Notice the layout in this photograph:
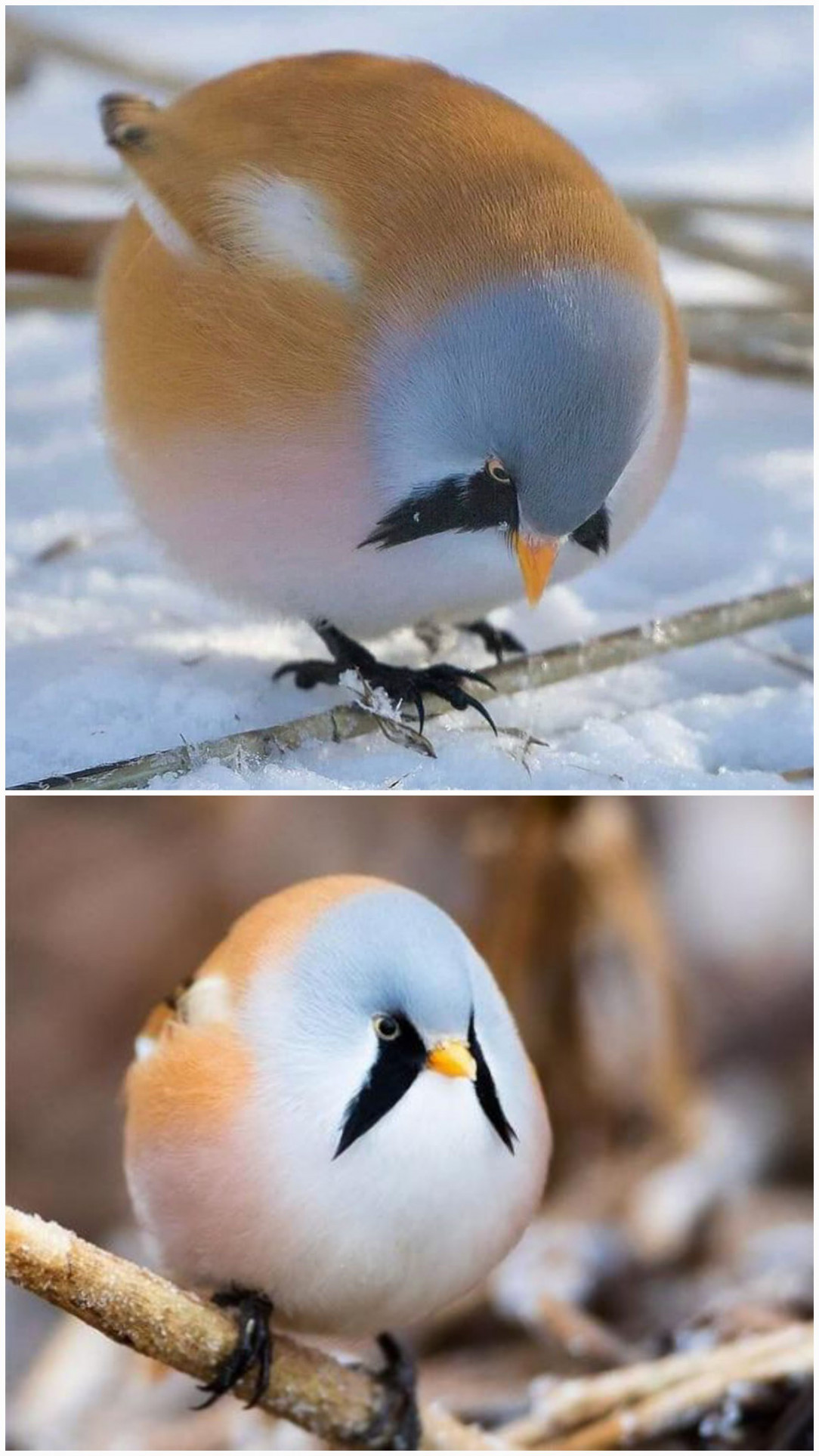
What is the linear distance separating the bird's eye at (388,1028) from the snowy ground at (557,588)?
257 millimetres

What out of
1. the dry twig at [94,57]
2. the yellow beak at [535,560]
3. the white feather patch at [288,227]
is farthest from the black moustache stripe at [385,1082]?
the dry twig at [94,57]

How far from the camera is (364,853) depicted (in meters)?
2.32

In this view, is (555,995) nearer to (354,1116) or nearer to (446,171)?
(354,1116)

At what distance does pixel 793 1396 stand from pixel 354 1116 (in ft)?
2.06

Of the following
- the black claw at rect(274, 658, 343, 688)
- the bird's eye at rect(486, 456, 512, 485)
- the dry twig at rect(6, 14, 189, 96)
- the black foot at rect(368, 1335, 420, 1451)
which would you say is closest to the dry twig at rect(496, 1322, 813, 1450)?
the black foot at rect(368, 1335, 420, 1451)

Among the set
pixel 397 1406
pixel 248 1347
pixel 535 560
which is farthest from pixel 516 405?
pixel 397 1406

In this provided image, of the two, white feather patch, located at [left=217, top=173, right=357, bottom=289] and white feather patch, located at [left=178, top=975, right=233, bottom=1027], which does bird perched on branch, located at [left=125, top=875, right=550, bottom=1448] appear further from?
white feather patch, located at [left=217, top=173, right=357, bottom=289]

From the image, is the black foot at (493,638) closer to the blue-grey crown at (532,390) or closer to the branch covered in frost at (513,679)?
the branch covered in frost at (513,679)

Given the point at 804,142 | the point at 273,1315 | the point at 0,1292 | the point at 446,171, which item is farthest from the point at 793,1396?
the point at 804,142

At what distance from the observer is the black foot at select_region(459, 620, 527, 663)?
1.80 metres

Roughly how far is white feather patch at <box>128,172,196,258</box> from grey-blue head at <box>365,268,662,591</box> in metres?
0.26

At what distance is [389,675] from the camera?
1677 millimetres

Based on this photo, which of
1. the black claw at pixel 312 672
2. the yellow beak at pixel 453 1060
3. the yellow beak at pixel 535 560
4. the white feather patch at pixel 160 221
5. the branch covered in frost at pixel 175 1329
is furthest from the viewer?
the black claw at pixel 312 672

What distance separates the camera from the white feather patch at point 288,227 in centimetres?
146
